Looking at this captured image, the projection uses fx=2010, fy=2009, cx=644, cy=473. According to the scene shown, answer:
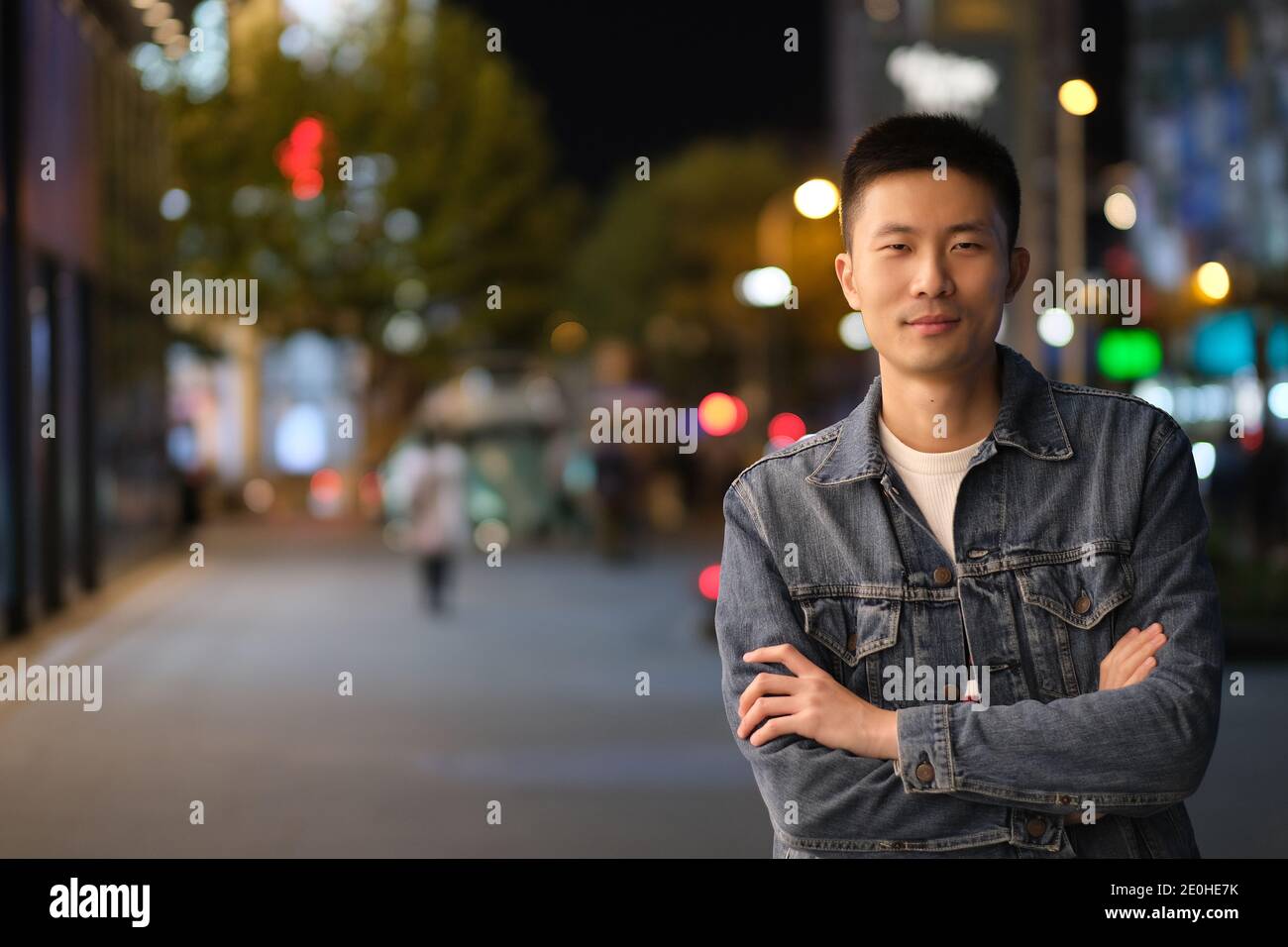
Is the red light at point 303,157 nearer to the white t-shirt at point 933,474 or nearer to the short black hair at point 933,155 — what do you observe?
the short black hair at point 933,155

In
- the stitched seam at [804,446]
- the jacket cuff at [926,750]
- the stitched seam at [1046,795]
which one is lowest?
the stitched seam at [1046,795]

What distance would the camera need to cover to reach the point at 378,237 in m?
43.5

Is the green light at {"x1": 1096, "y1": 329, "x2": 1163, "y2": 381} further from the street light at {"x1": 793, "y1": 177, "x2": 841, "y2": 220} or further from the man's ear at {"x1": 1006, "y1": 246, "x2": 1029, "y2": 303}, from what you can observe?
the man's ear at {"x1": 1006, "y1": 246, "x2": 1029, "y2": 303}

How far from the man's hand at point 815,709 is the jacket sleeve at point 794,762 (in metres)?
0.02

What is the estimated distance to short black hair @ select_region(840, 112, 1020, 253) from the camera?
9.19 feet

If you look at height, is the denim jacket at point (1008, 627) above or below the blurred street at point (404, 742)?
above

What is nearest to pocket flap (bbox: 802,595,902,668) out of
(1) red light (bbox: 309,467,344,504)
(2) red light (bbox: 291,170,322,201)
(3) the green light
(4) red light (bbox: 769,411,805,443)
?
(4) red light (bbox: 769,411,805,443)

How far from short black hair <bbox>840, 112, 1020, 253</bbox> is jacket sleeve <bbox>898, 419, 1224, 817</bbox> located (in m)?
0.50

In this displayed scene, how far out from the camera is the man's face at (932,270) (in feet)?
8.98

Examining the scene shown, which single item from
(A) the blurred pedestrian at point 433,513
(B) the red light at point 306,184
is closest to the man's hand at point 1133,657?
(A) the blurred pedestrian at point 433,513

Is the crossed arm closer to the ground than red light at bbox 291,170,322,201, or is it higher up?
closer to the ground

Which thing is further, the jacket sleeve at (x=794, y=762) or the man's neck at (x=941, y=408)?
the man's neck at (x=941, y=408)

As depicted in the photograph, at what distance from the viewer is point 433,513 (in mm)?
18094
